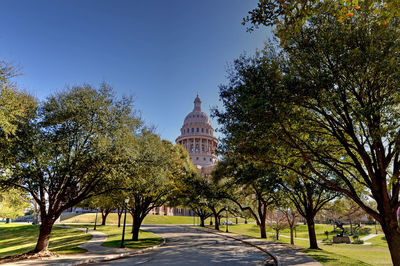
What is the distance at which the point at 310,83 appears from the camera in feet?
33.2

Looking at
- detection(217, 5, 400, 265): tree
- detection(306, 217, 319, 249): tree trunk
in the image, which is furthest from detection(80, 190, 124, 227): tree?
detection(306, 217, 319, 249): tree trunk

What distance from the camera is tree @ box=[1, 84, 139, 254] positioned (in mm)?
13875

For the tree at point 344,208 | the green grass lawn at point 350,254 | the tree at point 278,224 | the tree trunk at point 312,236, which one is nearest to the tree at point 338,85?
the green grass lawn at point 350,254

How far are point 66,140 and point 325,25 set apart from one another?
50.8 ft

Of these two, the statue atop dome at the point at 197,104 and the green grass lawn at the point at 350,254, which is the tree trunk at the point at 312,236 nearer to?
the green grass lawn at the point at 350,254

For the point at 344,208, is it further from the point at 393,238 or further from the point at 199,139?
the point at 199,139

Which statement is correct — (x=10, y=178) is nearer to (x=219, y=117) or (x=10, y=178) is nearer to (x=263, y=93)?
(x=219, y=117)

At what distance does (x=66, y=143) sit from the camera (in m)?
14.9

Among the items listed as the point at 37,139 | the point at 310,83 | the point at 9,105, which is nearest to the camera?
the point at 310,83

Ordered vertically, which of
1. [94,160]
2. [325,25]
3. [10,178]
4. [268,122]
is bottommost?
[10,178]

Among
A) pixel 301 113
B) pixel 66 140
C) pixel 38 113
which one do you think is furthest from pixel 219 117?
pixel 38 113

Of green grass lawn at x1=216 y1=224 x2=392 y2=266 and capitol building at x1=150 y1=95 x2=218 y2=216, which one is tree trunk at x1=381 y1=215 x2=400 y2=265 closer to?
green grass lawn at x1=216 y1=224 x2=392 y2=266

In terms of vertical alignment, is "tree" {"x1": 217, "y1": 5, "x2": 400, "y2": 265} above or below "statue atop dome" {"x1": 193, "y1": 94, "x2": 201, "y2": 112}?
below

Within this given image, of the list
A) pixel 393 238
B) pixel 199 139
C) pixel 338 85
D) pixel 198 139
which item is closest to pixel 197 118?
pixel 198 139
